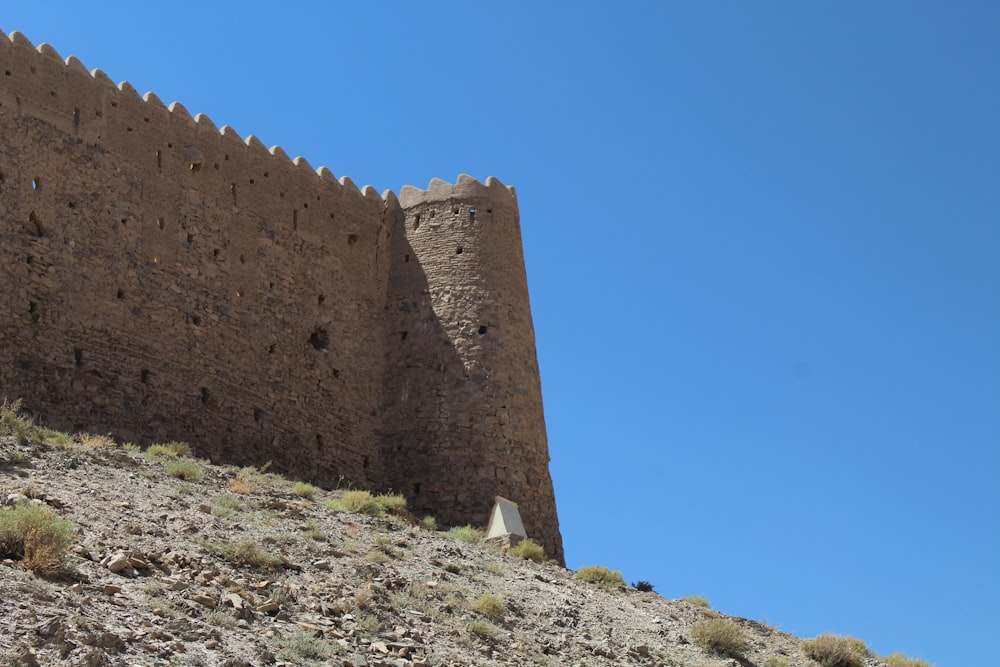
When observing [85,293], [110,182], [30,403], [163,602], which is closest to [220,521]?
[163,602]

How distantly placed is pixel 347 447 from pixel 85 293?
5.21m

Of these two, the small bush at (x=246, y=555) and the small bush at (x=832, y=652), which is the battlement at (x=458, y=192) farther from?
the small bush at (x=246, y=555)

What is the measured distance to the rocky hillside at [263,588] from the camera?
1066 centimetres

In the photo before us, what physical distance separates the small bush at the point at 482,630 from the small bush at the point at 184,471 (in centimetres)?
453

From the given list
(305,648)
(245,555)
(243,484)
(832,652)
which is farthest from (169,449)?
(832,652)

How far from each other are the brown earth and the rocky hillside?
2cm

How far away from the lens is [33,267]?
1941 centimetres

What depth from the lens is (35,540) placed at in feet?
36.9

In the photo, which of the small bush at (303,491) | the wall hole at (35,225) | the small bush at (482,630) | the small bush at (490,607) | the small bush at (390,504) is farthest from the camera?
the wall hole at (35,225)

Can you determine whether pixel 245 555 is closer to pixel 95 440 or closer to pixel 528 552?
pixel 95 440

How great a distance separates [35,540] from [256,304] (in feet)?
38.0

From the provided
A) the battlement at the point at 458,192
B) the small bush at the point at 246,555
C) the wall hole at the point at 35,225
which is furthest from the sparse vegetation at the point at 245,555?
the battlement at the point at 458,192

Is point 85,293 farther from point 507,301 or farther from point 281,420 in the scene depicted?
point 507,301

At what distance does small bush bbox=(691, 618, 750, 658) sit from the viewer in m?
15.8
